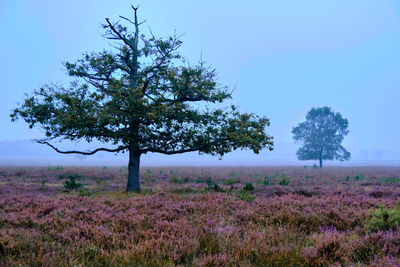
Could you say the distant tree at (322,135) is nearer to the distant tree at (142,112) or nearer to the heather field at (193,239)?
the distant tree at (142,112)

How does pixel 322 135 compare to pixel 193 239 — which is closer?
pixel 193 239

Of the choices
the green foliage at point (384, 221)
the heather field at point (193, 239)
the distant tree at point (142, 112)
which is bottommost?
the heather field at point (193, 239)

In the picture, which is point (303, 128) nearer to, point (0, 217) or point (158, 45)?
point (158, 45)

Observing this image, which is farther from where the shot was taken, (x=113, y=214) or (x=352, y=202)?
(x=352, y=202)

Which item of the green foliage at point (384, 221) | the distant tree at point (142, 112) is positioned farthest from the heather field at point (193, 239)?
the distant tree at point (142, 112)

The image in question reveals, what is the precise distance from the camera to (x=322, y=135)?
5706 cm

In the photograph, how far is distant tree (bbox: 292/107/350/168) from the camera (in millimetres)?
56781

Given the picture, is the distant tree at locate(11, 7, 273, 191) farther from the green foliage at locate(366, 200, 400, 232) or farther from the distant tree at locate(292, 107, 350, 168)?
the distant tree at locate(292, 107, 350, 168)

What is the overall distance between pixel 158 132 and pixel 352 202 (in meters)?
9.43

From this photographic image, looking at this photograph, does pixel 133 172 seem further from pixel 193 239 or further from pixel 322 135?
pixel 322 135

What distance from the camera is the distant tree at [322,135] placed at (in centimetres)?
5678

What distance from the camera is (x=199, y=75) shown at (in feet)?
46.6

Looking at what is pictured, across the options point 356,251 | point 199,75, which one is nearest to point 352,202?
point 356,251

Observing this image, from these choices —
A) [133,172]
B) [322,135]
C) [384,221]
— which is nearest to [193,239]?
[384,221]
